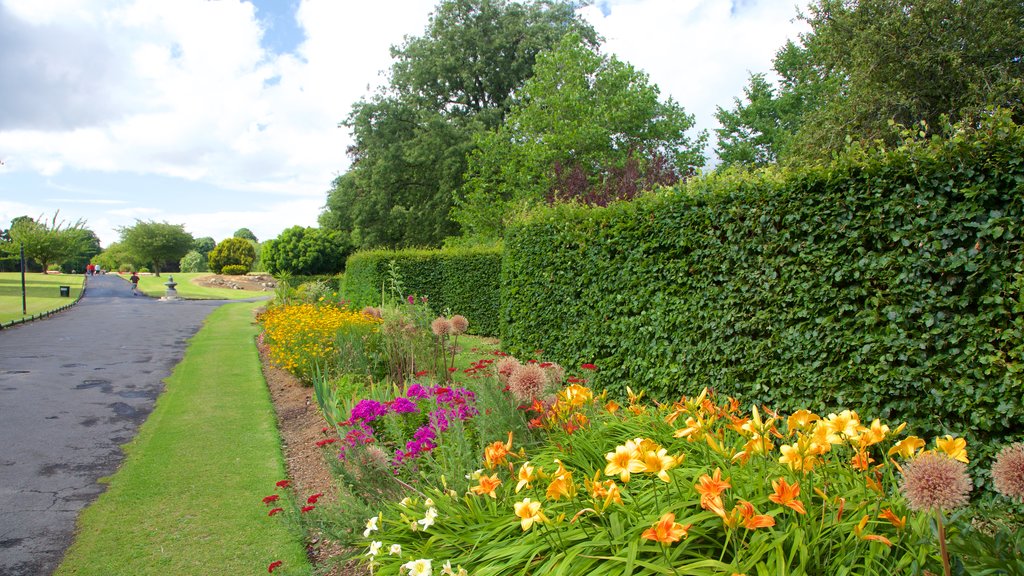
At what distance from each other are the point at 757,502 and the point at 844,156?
9.08ft

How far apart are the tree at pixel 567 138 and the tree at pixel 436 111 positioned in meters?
2.12

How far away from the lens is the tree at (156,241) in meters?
57.8

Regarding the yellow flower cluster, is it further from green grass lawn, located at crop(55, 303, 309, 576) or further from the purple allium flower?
the purple allium flower

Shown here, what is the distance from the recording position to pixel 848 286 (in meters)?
3.77

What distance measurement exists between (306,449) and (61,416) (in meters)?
3.72

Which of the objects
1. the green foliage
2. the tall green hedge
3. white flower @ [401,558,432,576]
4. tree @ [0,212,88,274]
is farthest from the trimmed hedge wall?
the green foliage

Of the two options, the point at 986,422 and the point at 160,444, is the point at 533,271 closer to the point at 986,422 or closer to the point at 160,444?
the point at 160,444

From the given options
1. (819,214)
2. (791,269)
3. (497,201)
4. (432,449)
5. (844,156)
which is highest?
(497,201)

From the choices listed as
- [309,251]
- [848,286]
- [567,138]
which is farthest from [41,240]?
[848,286]

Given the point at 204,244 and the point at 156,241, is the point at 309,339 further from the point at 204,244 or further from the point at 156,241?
the point at 204,244

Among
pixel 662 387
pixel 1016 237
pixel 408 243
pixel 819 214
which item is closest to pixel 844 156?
pixel 819 214

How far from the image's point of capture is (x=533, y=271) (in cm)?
781

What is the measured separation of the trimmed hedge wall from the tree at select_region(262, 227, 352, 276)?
53.2ft

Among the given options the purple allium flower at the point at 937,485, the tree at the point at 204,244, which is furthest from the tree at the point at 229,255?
the purple allium flower at the point at 937,485
